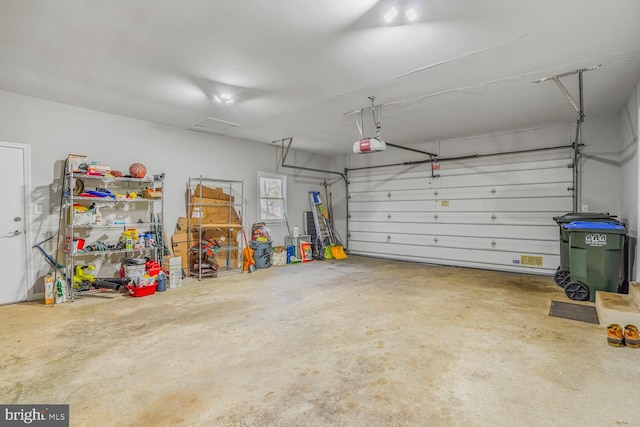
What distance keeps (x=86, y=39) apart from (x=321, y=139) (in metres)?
4.57

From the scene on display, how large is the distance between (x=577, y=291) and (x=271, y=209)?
18.9ft

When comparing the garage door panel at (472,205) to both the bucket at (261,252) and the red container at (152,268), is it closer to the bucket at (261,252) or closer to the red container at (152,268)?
the bucket at (261,252)

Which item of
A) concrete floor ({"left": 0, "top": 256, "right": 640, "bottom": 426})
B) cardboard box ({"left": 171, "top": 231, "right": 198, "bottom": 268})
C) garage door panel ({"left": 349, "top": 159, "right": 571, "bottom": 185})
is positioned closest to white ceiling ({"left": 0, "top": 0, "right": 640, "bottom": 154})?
garage door panel ({"left": 349, "top": 159, "right": 571, "bottom": 185})

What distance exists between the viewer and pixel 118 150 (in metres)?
5.07

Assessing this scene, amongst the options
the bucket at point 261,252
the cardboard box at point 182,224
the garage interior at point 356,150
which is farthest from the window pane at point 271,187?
the cardboard box at point 182,224

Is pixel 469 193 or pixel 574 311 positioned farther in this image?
pixel 469 193

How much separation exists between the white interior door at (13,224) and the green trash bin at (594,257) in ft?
24.1

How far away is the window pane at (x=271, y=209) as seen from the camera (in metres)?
7.22

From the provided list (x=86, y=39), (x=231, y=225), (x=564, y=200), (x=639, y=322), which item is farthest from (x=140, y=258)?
(x=564, y=200)

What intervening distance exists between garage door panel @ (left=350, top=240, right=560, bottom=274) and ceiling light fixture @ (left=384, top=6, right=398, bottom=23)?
17.8 ft

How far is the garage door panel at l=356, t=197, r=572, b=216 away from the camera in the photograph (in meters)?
5.71

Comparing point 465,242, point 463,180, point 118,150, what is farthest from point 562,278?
point 118,150

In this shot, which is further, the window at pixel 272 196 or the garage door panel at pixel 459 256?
the window at pixel 272 196

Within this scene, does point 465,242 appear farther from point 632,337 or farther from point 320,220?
point 632,337
